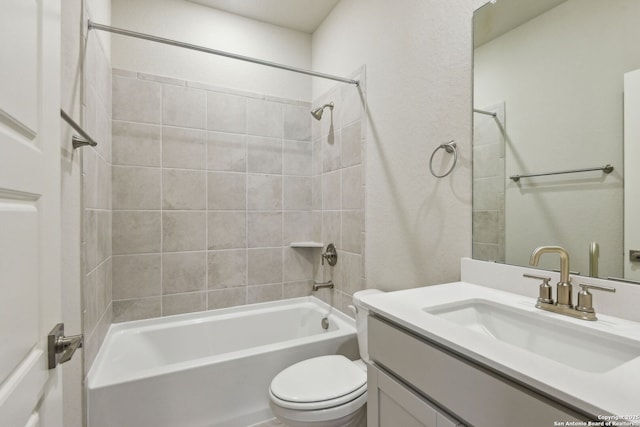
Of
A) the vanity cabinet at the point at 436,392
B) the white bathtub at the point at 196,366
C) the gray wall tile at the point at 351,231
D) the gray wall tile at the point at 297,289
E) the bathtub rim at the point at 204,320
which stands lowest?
the white bathtub at the point at 196,366

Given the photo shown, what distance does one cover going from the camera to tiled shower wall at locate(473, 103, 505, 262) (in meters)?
1.10

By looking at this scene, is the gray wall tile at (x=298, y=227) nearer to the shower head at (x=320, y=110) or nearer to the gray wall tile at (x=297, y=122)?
the gray wall tile at (x=297, y=122)

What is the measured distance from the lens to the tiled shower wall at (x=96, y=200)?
131cm

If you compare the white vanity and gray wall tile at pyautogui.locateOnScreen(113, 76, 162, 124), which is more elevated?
gray wall tile at pyautogui.locateOnScreen(113, 76, 162, 124)

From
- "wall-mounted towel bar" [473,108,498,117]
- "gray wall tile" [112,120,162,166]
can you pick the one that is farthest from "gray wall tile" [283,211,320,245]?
"wall-mounted towel bar" [473,108,498,117]

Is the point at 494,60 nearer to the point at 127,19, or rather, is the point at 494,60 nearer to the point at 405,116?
the point at 405,116

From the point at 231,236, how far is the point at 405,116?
1.48m

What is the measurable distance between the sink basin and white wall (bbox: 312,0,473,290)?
1.09ft

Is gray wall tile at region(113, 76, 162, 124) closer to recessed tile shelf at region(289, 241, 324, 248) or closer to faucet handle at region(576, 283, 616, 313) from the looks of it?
recessed tile shelf at region(289, 241, 324, 248)

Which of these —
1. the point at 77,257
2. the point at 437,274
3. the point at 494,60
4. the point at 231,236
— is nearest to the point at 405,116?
the point at 494,60

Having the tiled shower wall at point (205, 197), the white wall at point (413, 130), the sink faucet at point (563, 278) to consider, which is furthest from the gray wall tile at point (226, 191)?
Result: the sink faucet at point (563, 278)

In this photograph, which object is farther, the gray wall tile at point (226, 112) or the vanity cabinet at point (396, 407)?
the gray wall tile at point (226, 112)

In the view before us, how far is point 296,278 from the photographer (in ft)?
8.08

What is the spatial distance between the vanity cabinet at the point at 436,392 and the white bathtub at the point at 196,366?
0.82 meters
